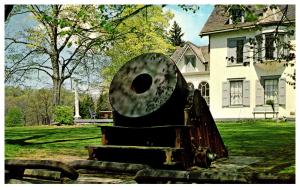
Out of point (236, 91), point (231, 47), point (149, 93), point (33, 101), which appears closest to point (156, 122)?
point (149, 93)

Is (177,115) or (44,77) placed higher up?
(44,77)

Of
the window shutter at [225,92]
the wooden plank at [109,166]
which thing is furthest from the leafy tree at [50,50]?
the window shutter at [225,92]

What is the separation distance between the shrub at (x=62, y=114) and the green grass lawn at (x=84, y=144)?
1.72 ft

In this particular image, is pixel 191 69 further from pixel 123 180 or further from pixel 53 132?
pixel 123 180

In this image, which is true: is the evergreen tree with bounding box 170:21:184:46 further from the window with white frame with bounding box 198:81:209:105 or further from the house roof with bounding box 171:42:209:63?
the house roof with bounding box 171:42:209:63

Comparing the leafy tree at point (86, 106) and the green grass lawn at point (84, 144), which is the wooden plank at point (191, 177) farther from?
the leafy tree at point (86, 106)

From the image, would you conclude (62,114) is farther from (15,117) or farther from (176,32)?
(176,32)

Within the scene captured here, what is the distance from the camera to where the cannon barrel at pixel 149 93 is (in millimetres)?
6012

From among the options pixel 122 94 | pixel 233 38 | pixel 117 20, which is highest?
pixel 233 38

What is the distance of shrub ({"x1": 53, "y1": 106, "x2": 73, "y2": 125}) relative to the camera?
12.2 metres

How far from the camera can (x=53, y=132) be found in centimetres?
1070

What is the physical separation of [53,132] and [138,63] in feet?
15.6
